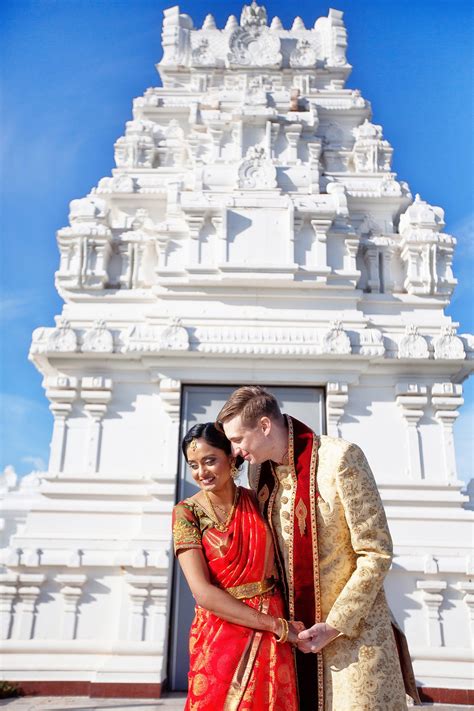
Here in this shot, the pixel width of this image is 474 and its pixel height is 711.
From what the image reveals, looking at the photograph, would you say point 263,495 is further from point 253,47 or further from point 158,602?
point 253,47

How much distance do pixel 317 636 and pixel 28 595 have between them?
5.17 metres

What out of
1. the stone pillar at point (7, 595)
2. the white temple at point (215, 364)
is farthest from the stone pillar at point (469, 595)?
the stone pillar at point (7, 595)

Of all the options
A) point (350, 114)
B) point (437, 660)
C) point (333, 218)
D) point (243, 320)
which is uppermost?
point (350, 114)

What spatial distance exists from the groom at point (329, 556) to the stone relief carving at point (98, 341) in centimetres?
518

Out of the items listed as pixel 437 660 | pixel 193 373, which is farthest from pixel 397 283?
pixel 437 660

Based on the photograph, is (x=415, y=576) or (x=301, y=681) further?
(x=415, y=576)

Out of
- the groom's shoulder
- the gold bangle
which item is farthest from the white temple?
the groom's shoulder

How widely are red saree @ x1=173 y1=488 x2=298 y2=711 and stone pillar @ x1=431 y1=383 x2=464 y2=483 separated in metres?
5.35

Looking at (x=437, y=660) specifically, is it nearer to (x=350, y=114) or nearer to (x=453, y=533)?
(x=453, y=533)

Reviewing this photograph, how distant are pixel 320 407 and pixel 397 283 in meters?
2.53

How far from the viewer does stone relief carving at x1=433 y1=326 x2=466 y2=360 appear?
792cm

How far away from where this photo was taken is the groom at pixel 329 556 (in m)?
2.80

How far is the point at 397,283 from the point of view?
910 centimetres

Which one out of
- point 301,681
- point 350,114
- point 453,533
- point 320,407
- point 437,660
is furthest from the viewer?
point 350,114
